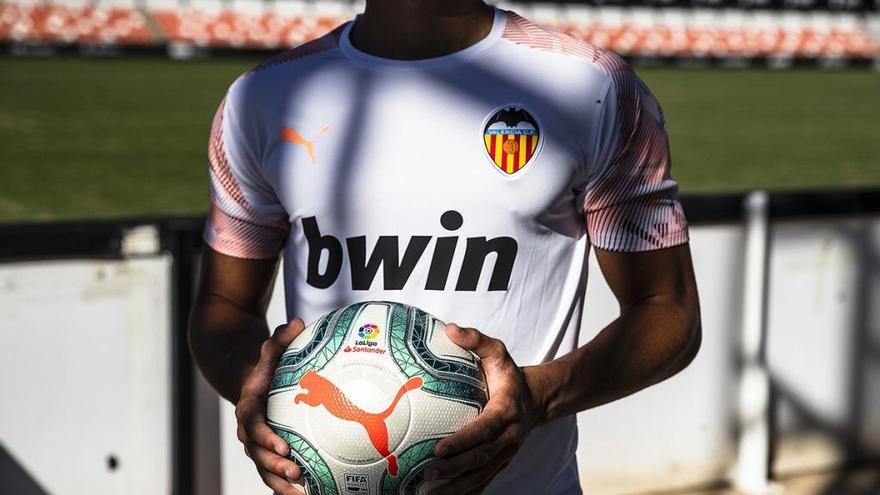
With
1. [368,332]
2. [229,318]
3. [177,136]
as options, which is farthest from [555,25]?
[368,332]

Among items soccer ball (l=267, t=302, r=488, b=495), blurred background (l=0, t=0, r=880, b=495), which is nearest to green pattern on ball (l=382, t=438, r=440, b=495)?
soccer ball (l=267, t=302, r=488, b=495)

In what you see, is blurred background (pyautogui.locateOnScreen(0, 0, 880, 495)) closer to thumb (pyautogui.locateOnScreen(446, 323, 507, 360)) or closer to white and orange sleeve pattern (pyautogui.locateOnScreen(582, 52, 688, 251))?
white and orange sleeve pattern (pyautogui.locateOnScreen(582, 52, 688, 251))

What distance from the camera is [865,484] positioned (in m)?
5.11

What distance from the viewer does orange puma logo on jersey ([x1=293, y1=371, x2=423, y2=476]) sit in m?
1.64

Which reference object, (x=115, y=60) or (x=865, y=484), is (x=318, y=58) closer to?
(x=865, y=484)

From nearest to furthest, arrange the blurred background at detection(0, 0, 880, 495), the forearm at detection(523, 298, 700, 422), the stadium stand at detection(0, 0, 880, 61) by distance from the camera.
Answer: the forearm at detection(523, 298, 700, 422)
the blurred background at detection(0, 0, 880, 495)
the stadium stand at detection(0, 0, 880, 61)

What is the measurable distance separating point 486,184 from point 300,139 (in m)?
0.34

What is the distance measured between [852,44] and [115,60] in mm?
27165

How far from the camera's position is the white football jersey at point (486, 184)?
1.90 meters

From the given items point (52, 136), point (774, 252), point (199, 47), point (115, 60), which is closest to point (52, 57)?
point (115, 60)

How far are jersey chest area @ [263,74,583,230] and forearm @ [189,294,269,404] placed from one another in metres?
0.26

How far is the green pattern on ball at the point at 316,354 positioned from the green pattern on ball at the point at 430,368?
0.08 metres

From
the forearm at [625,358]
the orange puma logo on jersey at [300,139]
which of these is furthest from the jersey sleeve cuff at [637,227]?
the orange puma logo on jersey at [300,139]

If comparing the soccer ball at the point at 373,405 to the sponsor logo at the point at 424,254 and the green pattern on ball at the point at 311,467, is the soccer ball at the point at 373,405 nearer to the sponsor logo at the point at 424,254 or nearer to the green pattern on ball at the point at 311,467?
the green pattern on ball at the point at 311,467
